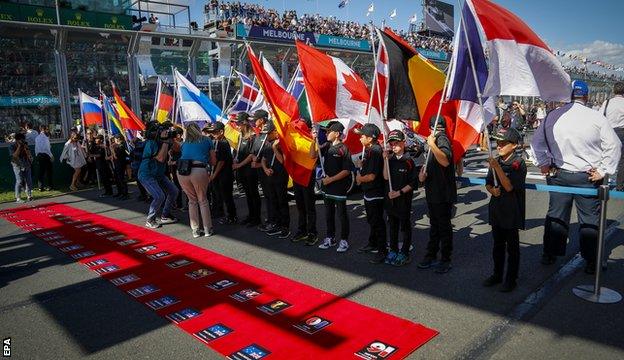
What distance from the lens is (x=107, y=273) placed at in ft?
18.3

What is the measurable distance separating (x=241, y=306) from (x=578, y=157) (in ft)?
13.1

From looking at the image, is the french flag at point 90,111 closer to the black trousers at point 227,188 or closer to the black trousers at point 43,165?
the black trousers at point 43,165

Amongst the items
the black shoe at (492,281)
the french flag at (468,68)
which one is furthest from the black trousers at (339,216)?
the french flag at (468,68)

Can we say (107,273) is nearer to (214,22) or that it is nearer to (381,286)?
(381,286)

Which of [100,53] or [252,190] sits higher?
[100,53]

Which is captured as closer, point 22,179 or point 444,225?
point 444,225

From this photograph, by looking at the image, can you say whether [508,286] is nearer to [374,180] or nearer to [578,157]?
[578,157]

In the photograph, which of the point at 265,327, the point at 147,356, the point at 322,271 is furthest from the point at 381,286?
the point at 147,356

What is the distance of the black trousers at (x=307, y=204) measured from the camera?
652 cm

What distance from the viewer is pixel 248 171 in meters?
7.77

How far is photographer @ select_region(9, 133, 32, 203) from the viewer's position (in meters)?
10.9

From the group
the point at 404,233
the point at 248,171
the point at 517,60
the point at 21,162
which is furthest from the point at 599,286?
the point at 21,162

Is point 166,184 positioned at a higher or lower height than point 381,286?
higher

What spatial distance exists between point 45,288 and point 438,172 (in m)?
5.00
